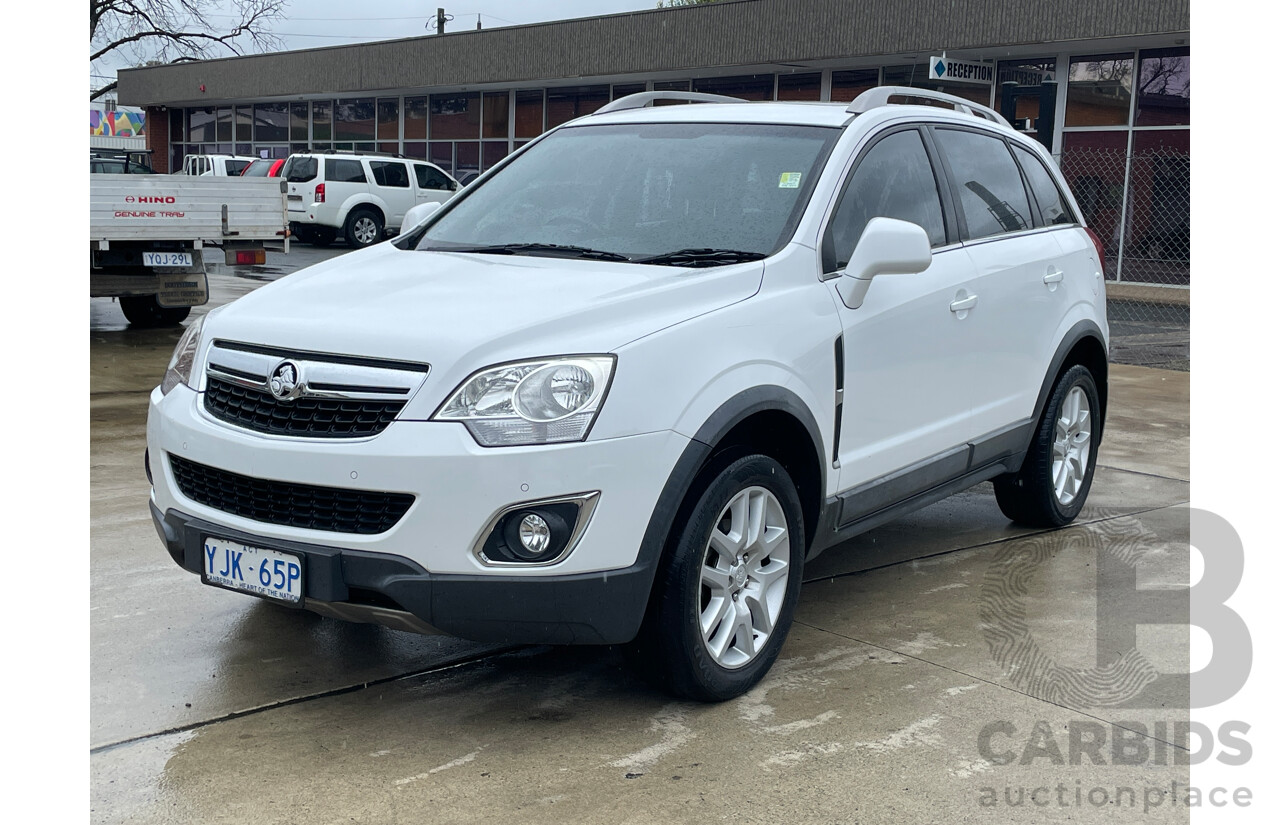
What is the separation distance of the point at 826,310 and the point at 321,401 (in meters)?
1.65

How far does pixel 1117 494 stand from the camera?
670 centimetres

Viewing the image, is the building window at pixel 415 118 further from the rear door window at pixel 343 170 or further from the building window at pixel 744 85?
the building window at pixel 744 85

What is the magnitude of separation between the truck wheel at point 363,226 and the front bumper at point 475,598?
22691 mm

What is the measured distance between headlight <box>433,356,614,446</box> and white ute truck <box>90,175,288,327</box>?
9269 mm

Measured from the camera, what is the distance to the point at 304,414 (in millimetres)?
3412

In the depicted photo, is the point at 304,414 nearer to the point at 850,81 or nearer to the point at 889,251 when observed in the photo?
the point at 889,251

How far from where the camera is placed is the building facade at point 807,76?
18.9 meters

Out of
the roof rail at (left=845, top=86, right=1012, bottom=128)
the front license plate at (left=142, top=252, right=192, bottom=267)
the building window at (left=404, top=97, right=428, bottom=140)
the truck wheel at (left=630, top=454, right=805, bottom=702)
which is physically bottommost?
the truck wheel at (left=630, top=454, right=805, bottom=702)

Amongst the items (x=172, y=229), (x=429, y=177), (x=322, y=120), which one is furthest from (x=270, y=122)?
(x=172, y=229)

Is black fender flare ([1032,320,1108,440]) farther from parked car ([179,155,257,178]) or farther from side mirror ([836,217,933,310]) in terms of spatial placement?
parked car ([179,155,257,178])

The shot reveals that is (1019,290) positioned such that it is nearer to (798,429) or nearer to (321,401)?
(798,429)

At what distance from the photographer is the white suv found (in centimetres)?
326

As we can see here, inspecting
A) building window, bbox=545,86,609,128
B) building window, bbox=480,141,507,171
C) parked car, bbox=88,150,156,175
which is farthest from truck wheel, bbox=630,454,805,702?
building window, bbox=480,141,507,171

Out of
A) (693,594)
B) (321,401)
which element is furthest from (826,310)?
(321,401)
